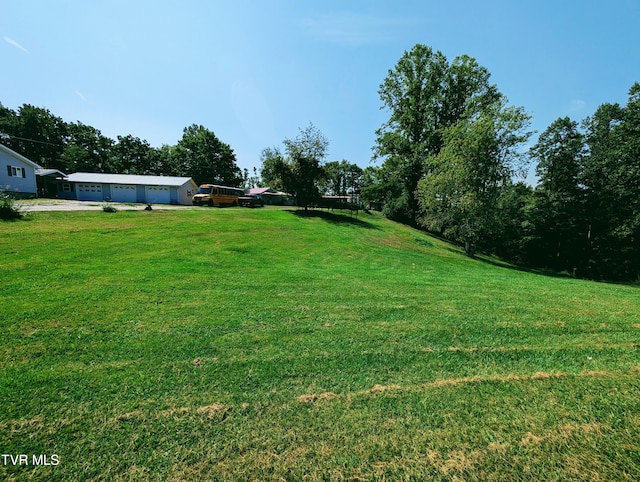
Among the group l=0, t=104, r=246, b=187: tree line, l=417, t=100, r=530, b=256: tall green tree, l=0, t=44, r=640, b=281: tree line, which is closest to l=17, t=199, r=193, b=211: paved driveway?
l=0, t=44, r=640, b=281: tree line

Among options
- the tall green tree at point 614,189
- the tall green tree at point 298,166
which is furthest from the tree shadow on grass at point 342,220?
the tall green tree at point 614,189

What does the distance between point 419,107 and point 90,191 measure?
124 feet

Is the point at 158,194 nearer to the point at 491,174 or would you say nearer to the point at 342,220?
the point at 342,220

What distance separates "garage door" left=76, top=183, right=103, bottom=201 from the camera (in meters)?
28.9

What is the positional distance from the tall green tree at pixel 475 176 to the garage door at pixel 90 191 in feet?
111

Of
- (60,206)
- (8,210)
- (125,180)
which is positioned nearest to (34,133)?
(125,180)

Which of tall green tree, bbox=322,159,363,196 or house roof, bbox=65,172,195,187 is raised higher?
tall green tree, bbox=322,159,363,196

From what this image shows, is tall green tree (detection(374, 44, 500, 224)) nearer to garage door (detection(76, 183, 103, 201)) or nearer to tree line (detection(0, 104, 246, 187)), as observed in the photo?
garage door (detection(76, 183, 103, 201))

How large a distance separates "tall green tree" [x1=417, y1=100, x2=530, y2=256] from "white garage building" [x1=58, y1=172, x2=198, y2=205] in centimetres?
2746

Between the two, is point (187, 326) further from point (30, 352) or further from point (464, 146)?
point (464, 146)

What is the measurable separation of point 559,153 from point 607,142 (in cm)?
322

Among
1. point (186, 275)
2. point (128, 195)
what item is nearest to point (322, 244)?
point (186, 275)

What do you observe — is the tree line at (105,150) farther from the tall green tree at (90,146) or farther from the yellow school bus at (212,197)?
the yellow school bus at (212,197)

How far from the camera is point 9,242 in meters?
7.78
